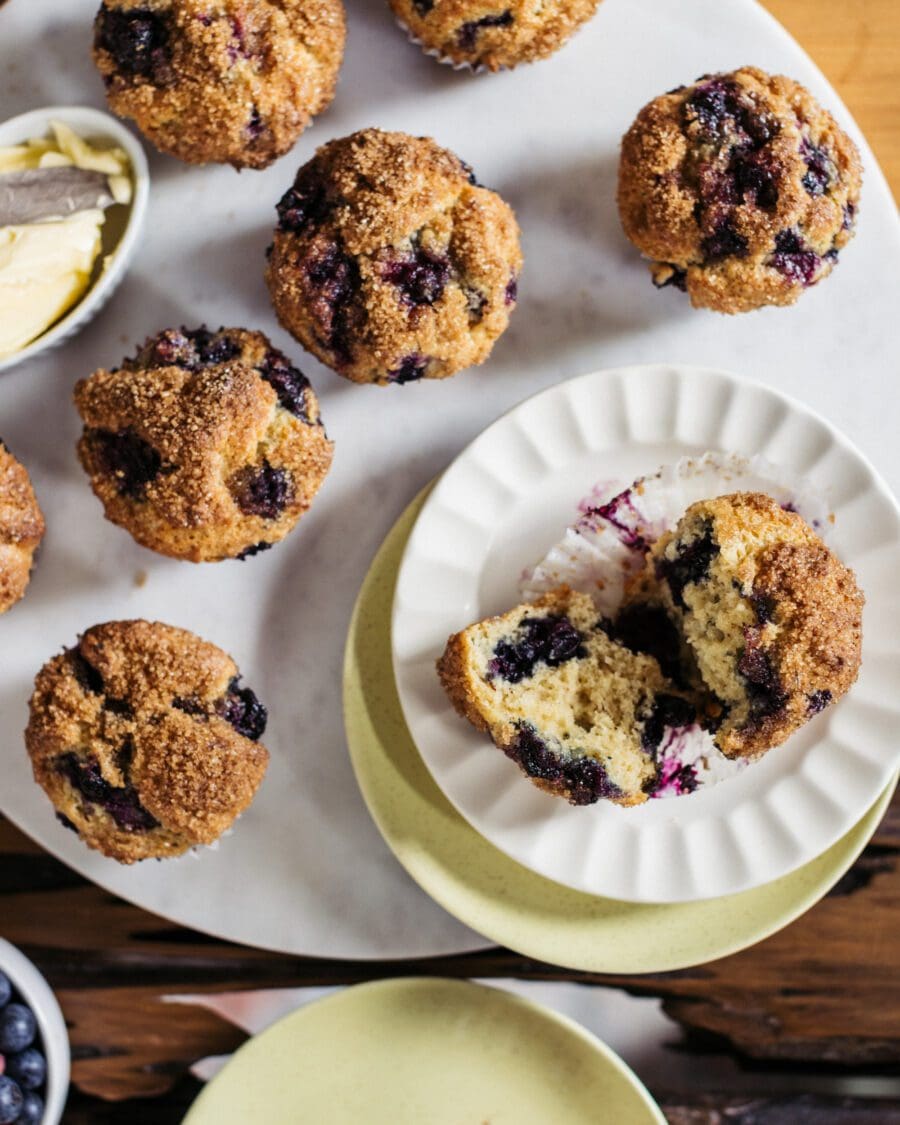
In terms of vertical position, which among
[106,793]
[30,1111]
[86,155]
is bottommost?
[30,1111]

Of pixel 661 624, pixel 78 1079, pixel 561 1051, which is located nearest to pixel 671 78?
pixel 661 624

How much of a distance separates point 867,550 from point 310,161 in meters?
1.27

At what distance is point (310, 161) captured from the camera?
2.17 m

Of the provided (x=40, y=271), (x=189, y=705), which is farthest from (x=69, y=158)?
(x=189, y=705)

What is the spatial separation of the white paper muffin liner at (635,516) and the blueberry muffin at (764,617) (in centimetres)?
14

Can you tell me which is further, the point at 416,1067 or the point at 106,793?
the point at 416,1067

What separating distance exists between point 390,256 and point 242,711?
2.89 ft

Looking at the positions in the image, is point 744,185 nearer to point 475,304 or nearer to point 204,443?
point 475,304

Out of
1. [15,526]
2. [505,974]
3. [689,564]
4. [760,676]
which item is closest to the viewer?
[760,676]

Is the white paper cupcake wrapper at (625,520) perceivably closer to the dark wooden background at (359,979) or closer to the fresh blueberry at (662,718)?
the fresh blueberry at (662,718)

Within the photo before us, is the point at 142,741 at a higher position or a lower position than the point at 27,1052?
higher

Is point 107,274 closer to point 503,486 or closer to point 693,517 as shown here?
point 503,486

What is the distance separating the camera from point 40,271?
2152 mm

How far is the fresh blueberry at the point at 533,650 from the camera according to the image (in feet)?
7.01
